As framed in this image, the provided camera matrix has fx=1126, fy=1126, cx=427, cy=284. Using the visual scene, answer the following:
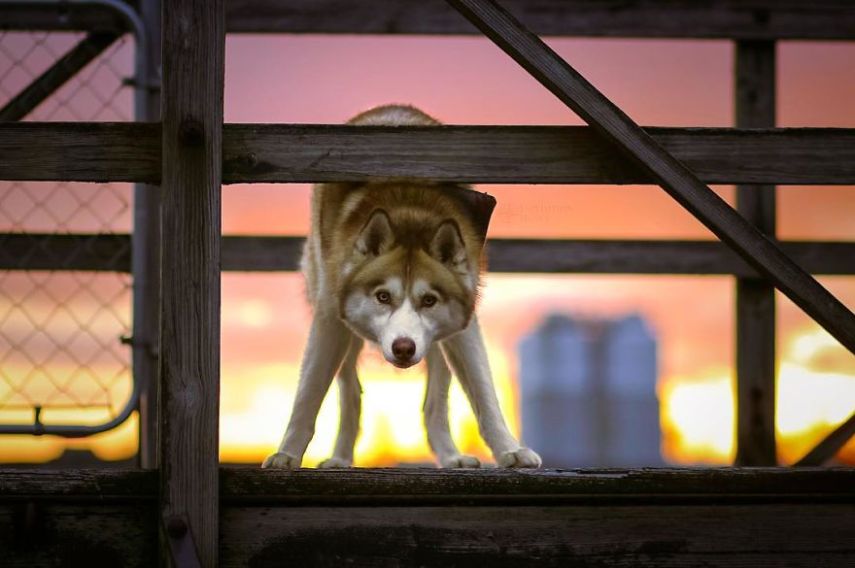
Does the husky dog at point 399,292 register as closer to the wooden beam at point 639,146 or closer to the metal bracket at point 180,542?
the metal bracket at point 180,542

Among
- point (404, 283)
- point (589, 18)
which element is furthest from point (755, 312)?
point (404, 283)

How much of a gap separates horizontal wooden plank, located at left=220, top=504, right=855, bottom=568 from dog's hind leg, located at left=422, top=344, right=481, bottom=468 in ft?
3.86

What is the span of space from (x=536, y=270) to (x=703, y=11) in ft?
4.73

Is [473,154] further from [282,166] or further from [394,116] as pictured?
[394,116]

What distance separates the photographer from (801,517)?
2840mm

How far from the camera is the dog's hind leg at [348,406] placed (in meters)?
4.23

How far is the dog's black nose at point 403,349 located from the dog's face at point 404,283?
0.32 feet

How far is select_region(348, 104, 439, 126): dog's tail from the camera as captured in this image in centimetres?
409

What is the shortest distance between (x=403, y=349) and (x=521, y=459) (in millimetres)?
519

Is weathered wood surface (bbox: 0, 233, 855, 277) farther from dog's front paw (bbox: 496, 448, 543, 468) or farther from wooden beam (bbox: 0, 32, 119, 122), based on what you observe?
dog's front paw (bbox: 496, 448, 543, 468)

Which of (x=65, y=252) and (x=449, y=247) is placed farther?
(x=65, y=252)

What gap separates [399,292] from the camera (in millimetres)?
3504

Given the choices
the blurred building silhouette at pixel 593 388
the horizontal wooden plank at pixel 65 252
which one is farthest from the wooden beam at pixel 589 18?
the blurred building silhouette at pixel 593 388

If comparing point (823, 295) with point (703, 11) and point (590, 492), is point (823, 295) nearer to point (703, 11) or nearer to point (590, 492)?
point (590, 492)
